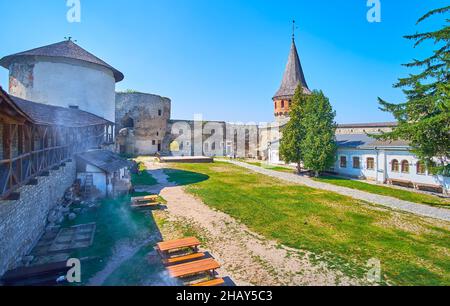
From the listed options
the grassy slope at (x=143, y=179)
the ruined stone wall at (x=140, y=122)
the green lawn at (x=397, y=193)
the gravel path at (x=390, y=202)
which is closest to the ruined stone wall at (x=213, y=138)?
the ruined stone wall at (x=140, y=122)

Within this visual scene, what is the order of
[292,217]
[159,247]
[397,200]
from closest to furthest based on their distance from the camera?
[159,247]
[292,217]
[397,200]

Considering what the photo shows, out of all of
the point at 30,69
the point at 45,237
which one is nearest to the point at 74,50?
the point at 30,69

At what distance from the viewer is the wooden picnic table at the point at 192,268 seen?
20.9 ft

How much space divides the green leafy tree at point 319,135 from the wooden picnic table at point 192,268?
18231 millimetres

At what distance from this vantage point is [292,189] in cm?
1830

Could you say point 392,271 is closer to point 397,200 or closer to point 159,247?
point 159,247

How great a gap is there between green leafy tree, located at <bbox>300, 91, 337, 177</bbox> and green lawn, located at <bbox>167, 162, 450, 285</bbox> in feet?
19.5

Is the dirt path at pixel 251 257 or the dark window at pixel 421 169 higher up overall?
the dark window at pixel 421 169

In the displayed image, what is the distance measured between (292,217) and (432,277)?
562 cm

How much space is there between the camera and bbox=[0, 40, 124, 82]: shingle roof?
18628mm

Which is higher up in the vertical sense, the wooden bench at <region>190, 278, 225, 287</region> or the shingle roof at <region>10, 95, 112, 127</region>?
the shingle roof at <region>10, 95, 112, 127</region>

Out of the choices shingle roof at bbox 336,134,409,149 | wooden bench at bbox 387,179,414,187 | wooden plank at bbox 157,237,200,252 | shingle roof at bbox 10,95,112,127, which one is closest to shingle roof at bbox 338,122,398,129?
shingle roof at bbox 336,134,409,149

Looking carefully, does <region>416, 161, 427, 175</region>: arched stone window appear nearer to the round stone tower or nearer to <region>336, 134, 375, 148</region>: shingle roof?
<region>336, 134, 375, 148</region>: shingle roof

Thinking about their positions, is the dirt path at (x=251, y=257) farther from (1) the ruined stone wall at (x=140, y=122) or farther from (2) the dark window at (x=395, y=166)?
(1) the ruined stone wall at (x=140, y=122)
